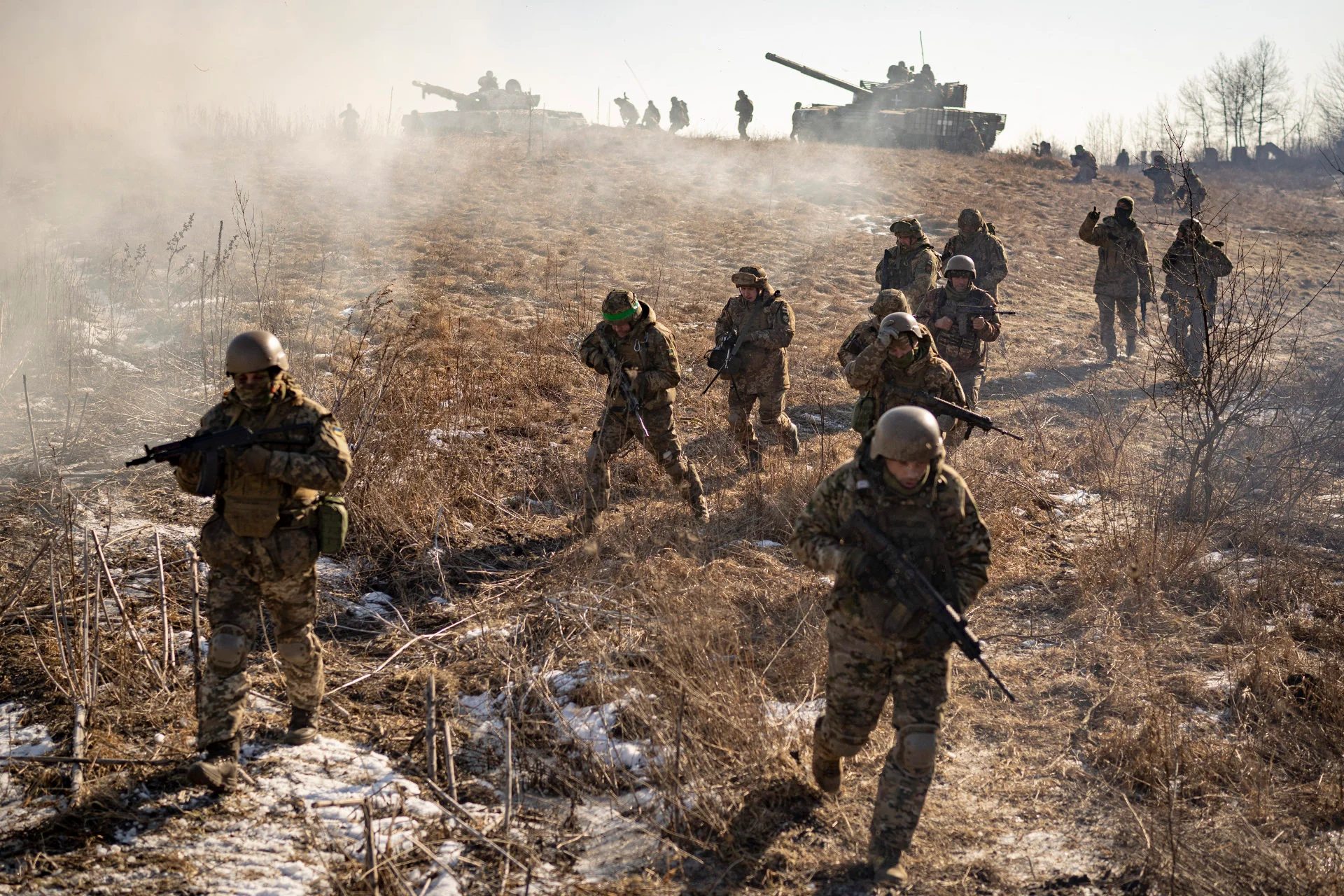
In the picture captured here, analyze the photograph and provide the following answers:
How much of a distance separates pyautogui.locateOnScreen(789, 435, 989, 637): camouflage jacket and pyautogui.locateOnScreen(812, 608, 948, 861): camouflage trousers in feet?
0.48

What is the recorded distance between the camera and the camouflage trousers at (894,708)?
10.6 feet

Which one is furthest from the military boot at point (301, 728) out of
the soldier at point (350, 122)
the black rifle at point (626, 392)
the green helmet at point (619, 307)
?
the soldier at point (350, 122)

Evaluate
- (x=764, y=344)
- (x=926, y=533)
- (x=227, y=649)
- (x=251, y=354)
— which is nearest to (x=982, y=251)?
A: (x=764, y=344)

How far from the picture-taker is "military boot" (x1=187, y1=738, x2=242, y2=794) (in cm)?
341

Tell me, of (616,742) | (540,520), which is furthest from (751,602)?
(540,520)

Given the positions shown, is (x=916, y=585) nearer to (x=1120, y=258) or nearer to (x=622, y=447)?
(x=622, y=447)

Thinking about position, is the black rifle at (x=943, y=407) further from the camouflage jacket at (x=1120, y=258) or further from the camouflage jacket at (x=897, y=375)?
the camouflage jacket at (x=1120, y=258)

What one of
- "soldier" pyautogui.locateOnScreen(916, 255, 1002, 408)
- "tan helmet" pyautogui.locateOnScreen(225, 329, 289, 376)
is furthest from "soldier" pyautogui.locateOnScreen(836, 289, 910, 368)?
"tan helmet" pyautogui.locateOnScreen(225, 329, 289, 376)

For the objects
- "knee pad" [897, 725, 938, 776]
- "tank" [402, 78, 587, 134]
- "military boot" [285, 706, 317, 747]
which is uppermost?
"tank" [402, 78, 587, 134]

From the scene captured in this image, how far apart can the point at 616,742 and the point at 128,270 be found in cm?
986

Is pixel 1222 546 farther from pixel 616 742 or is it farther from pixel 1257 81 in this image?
pixel 1257 81

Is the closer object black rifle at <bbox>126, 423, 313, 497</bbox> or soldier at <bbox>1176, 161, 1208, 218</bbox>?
black rifle at <bbox>126, 423, 313, 497</bbox>

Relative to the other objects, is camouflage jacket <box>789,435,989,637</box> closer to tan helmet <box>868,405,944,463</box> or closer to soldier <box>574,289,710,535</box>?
tan helmet <box>868,405,944,463</box>

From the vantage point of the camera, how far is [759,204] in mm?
20750
